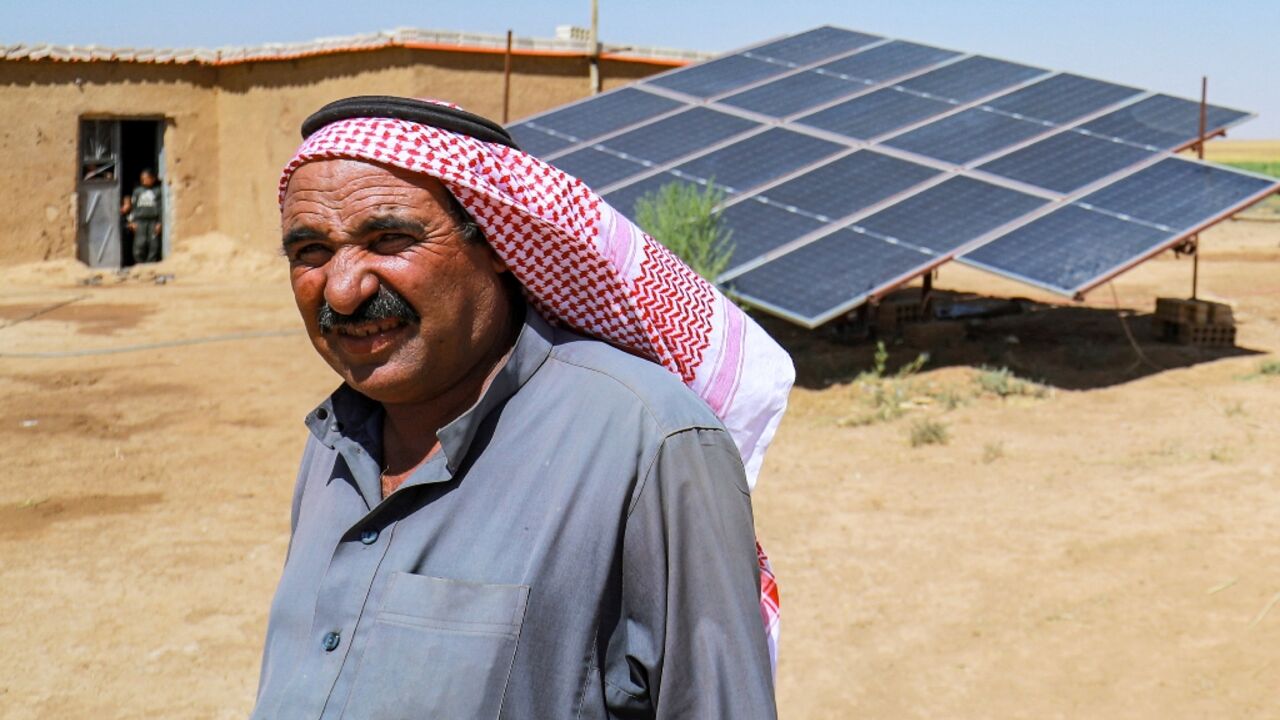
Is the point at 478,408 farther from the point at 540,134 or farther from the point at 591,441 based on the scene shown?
the point at 540,134

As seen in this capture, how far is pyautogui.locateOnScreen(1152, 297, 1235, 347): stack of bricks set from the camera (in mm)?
10242

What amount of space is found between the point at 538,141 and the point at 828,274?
147 inches

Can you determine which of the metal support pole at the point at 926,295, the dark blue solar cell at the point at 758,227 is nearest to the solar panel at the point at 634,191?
the dark blue solar cell at the point at 758,227

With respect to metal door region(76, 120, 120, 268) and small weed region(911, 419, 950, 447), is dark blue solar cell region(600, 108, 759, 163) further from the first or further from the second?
metal door region(76, 120, 120, 268)

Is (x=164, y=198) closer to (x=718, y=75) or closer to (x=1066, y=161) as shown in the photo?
(x=718, y=75)

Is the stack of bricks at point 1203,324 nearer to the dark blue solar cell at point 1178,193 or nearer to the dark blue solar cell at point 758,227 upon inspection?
the dark blue solar cell at point 1178,193

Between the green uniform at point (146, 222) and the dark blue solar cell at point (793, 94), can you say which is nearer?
the dark blue solar cell at point (793, 94)

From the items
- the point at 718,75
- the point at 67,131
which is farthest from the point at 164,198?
the point at 718,75

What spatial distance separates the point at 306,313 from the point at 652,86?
11215 millimetres

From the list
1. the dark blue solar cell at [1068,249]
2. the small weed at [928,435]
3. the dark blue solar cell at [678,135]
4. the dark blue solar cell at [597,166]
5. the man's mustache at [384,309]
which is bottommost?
the small weed at [928,435]

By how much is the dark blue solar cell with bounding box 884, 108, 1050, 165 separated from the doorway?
10.2m

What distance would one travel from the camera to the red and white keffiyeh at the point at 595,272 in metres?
1.87

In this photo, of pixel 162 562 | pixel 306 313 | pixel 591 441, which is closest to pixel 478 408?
pixel 591 441

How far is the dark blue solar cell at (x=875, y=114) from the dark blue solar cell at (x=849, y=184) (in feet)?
2.16
